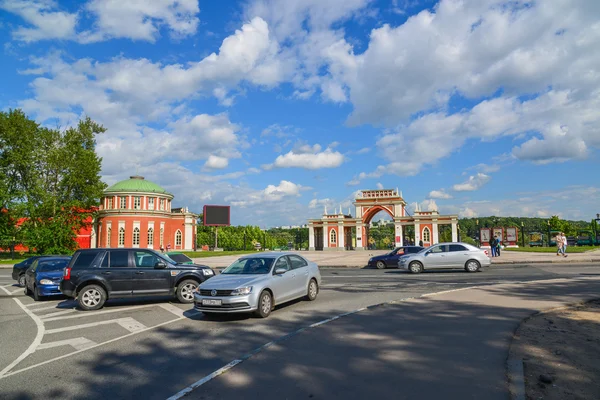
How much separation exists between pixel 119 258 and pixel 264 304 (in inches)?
200

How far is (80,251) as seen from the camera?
39.6ft

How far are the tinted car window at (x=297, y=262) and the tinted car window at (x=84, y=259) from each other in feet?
18.5

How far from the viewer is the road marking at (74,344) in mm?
7564

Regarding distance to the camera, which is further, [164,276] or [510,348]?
[164,276]

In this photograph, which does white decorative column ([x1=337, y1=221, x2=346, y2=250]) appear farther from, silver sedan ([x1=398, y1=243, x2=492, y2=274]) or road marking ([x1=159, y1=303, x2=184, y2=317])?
road marking ([x1=159, y1=303, x2=184, y2=317])

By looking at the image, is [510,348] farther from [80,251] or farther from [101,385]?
[80,251]

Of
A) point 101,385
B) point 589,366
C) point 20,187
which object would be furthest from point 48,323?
point 20,187

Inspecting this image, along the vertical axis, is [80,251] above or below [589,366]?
above

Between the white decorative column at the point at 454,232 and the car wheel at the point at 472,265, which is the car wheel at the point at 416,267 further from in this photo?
the white decorative column at the point at 454,232

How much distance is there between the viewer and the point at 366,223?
6731 centimetres

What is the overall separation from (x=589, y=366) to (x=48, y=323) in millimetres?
10763

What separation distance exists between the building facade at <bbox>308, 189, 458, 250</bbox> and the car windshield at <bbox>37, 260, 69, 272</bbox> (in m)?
50.6

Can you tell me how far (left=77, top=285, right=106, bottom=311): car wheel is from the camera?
37.9 ft

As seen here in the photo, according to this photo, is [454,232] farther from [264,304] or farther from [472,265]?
[264,304]
